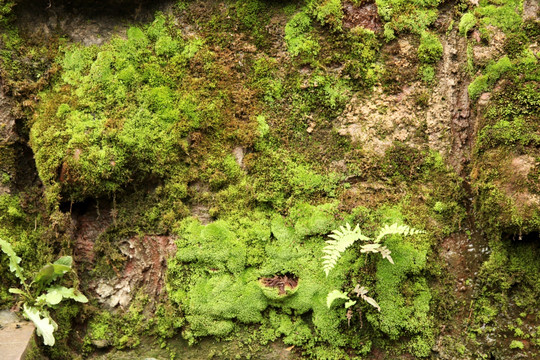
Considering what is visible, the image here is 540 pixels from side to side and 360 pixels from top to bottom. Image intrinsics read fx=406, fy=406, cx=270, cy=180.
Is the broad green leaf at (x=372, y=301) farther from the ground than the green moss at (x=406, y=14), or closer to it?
closer to it

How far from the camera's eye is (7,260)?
17.0 feet

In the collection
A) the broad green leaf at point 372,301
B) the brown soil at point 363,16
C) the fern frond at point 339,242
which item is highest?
the brown soil at point 363,16

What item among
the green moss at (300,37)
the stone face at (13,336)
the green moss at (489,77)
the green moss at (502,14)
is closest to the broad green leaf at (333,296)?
the green moss at (489,77)

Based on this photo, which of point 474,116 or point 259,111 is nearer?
→ point 474,116

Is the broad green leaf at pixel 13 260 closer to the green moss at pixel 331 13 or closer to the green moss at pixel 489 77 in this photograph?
the green moss at pixel 331 13

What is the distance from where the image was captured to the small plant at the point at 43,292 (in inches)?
190

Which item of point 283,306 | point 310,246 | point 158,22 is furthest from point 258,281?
point 158,22

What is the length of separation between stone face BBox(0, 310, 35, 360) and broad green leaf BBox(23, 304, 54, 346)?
0.36 ft

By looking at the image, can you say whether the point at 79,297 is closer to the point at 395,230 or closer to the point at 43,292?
the point at 43,292

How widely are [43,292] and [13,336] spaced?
1.92ft

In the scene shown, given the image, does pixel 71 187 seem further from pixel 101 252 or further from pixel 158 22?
pixel 158 22

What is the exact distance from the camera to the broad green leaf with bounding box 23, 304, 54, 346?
15.5 feet

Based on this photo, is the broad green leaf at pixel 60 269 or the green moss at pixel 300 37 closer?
the broad green leaf at pixel 60 269

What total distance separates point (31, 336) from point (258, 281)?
274cm
